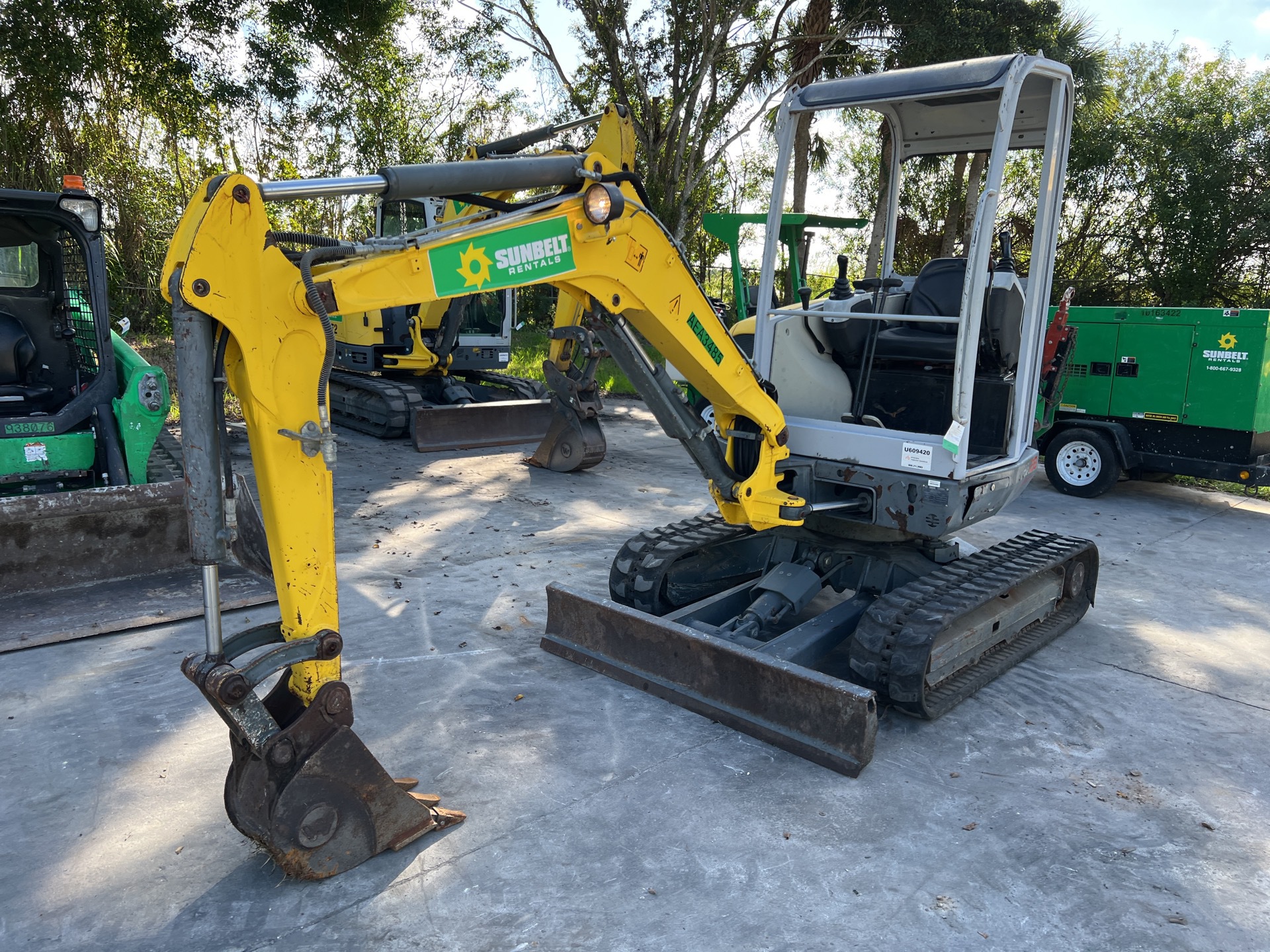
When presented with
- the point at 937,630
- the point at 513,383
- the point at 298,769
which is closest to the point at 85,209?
the point at 298,769

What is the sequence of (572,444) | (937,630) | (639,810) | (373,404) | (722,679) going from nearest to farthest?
1. (639,810)
2. (937,630)
3. (722,679)
4. (572,444)
5. (373,404)

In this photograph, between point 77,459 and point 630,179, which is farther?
point 77,459

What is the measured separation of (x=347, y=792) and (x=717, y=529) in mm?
2921

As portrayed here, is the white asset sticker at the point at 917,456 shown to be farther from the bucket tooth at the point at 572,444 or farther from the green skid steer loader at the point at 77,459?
the bucket tooth at the point at 572,444

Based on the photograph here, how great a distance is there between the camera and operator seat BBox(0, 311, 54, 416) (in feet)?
21.8

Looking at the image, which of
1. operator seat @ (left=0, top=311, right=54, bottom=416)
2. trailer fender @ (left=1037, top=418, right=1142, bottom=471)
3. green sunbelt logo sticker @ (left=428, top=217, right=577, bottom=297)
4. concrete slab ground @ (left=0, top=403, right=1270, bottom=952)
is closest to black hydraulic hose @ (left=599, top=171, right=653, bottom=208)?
green sunbelt logo sticker @ (left=428, top=217, right=577, bottom=297)

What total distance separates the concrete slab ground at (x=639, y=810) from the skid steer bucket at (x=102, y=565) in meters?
0.28

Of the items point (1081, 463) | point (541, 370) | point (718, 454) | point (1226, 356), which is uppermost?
point (1226, 356)

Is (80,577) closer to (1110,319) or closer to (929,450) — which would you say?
(929,450)

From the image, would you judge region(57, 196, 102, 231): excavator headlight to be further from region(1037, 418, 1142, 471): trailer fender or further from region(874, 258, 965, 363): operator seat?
region(1037, 418, 1142, 471): trailer fender

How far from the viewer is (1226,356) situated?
871cm

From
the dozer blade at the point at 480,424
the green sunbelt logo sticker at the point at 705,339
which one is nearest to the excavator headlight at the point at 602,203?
the green sunbelt logo sticker at the point at 705,339

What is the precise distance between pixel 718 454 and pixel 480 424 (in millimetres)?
6413

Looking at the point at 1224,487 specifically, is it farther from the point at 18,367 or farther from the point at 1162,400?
the point at 18,367
